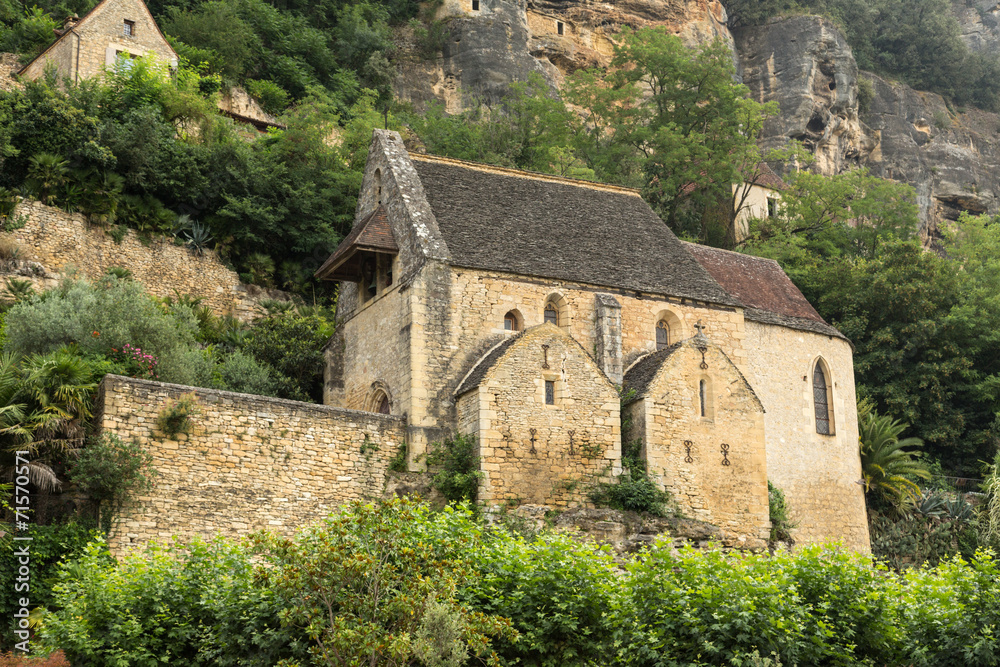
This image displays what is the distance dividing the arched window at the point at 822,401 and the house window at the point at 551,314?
365 inches

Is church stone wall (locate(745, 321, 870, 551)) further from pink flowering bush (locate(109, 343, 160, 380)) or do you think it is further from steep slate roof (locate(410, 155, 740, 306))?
pink flowering bush (locate(109, 343, 160, 380))

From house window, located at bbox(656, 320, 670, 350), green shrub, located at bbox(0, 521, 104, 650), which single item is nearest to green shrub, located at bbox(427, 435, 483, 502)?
house window, located at bbox(656, 320, 670, 350)

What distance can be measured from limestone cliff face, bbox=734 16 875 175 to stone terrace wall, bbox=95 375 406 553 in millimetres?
40825

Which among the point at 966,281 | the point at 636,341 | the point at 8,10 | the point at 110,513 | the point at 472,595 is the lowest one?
the point at 472,595

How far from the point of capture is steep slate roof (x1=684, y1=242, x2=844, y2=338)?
32.1 m

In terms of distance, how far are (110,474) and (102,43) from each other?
76.0 feet

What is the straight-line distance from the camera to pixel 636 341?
2822 cm

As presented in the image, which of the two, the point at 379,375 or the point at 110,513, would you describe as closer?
the point at 110,513

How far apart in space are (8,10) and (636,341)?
28.4m

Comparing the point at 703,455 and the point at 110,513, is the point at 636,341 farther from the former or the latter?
the point at 110,513

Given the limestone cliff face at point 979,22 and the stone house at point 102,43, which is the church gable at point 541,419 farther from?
the limestone cliff face at point 979,22

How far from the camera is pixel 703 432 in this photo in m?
26.4

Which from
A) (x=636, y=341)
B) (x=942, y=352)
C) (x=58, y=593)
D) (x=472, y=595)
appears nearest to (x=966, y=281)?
(x=942, y=352)

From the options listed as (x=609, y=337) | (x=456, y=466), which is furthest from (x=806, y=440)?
(x=456, y=466)
